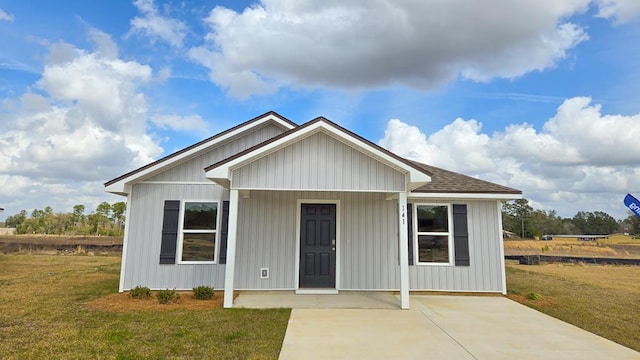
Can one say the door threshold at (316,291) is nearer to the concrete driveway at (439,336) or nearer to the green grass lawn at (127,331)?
the concrete driveway at (439,336)

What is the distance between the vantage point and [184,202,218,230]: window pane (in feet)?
28.6

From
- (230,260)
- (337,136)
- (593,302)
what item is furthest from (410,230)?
(230,260)

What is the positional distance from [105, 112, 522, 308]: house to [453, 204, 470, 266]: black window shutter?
0.02 meters

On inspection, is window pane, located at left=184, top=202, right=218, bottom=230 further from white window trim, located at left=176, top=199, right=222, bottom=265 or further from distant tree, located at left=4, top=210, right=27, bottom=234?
distant tree, located at left=4, top=210, right=27, bottom=234

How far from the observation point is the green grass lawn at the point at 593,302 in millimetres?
5863

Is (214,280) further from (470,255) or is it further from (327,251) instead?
(470,255)

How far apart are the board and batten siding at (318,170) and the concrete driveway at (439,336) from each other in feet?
7.89

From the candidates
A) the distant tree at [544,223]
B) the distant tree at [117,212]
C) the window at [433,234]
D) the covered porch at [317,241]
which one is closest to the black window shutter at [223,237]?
the covered porch at [317,241]

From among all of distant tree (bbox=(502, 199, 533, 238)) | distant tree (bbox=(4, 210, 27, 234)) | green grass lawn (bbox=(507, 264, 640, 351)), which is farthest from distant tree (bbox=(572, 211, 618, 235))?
distant tree (bbox=(4, 210, 27, 234))

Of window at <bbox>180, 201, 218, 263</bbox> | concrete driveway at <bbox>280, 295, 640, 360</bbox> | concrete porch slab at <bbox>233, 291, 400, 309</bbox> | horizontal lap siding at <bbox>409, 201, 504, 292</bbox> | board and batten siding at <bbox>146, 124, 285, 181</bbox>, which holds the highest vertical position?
board and batten siding at <bbox>146, 124, 285, 181</bbox>

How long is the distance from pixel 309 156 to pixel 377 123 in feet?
33.7

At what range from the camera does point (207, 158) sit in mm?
8898

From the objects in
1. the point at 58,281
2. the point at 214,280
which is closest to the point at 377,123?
the point at 214,280

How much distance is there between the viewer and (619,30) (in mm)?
10656
